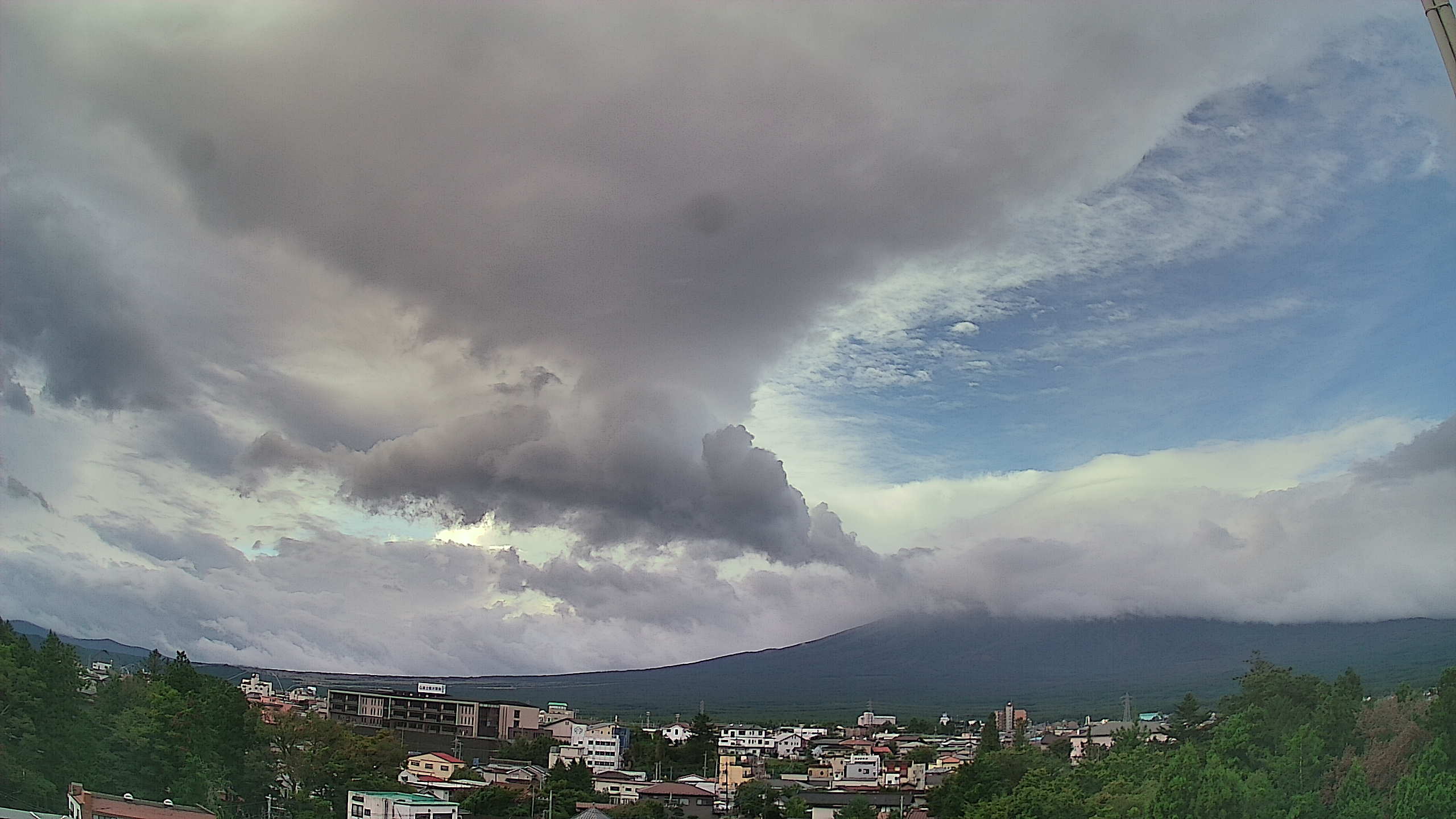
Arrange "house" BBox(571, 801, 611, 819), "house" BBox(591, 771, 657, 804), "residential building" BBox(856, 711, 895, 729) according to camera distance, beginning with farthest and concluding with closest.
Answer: "residential building" BBox(856, 711, 895, 729), "house" BBox(591, 771, 657, 804), "house" BBox(571, 801, 611, 819)

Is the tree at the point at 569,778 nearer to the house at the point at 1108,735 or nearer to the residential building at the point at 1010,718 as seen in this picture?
the residential building at the point at 1010,718

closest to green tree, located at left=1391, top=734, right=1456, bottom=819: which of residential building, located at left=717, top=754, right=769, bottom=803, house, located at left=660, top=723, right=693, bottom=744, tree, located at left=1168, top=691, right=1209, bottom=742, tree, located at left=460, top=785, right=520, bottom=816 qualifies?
tree, located at left=1168, top=691, right=1209, bottom=742

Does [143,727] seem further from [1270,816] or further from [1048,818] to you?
[1270,816]


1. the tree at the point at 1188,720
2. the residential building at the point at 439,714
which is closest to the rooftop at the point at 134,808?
the residential building at the point at 439,714

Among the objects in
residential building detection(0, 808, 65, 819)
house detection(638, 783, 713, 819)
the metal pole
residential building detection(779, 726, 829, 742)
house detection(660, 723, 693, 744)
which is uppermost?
the metal pole

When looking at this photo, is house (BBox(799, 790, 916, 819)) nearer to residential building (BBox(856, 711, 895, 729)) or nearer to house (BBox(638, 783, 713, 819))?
house (BBox(638, 783, 713, 819))

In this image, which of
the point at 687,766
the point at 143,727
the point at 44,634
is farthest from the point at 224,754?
the point at 687,766

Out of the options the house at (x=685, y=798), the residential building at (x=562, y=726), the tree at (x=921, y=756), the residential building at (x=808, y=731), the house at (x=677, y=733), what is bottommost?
the house at (x=685, y=798)
